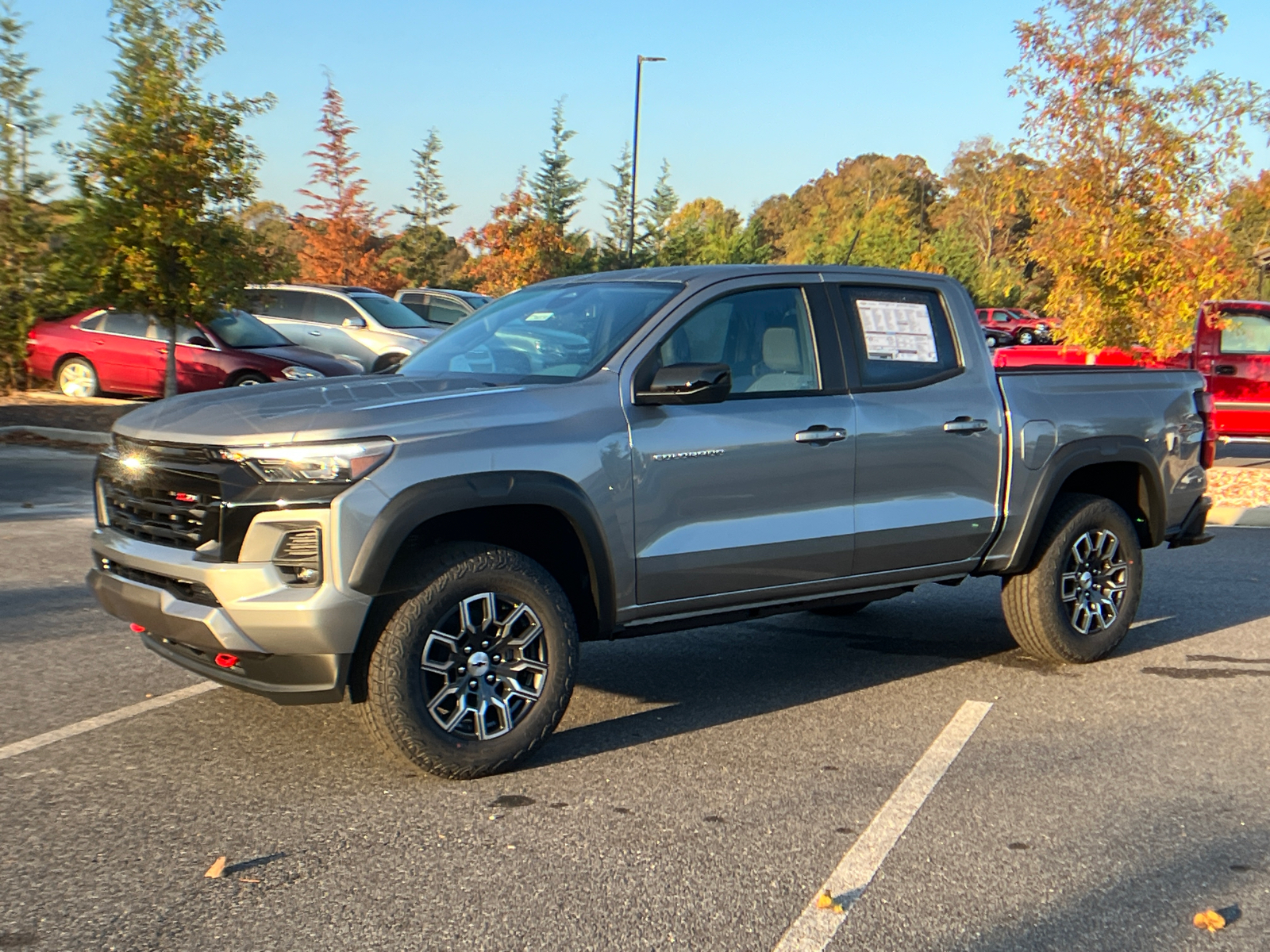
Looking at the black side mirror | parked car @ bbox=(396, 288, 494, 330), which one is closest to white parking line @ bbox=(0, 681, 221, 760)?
the black side mirror

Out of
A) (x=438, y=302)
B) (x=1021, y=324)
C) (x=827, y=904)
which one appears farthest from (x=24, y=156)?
(x=1021, y=324)

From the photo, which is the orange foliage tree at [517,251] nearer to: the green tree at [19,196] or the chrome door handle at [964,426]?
the green tree at [19,196]

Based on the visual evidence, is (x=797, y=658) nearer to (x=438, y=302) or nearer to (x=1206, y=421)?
(x=1206, y=421)

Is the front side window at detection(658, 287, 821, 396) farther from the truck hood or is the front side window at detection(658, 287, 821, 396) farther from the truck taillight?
the truck taillight

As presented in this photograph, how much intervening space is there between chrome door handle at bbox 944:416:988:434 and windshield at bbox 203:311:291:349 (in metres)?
13.3

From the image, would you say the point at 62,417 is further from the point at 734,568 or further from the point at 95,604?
the point at 734,568

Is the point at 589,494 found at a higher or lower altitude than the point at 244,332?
lower

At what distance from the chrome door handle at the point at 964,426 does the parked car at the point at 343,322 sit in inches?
578

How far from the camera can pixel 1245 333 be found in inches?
582

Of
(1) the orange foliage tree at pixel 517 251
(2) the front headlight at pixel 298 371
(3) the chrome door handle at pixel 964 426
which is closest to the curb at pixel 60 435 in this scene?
(2) the front headlight at pixel 298 371

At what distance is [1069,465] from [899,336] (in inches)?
44.6

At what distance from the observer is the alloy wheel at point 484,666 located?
4.56 meters

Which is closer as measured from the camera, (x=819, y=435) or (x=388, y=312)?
(x=819, y=435)

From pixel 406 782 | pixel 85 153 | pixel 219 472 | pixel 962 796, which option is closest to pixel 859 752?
pixel 962 796
